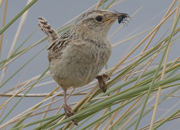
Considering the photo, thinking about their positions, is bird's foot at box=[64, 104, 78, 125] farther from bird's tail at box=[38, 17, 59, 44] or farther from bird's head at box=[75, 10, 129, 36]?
bird's tail at box=[38, 17, 59, 44]

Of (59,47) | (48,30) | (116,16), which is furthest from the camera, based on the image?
(48,30)

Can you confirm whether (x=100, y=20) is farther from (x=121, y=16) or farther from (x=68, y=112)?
(x=68, y=112)

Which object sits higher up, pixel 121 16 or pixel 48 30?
Result: pixel 48 30

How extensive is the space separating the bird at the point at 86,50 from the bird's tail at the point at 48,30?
55 cm

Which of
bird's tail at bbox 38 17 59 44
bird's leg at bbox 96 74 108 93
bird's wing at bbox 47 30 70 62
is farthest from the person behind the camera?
bird's tail at bbox 38 17 59 44

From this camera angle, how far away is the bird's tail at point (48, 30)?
10.6 feet

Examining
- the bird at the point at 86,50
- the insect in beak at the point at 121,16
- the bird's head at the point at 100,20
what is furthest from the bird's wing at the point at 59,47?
A: the insect in beak at the point at 121,16

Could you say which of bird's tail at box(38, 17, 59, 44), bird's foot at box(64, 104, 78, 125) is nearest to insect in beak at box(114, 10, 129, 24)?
bird's foot at box(64, 104, 78, 125)

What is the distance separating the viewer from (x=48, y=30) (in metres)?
3.26

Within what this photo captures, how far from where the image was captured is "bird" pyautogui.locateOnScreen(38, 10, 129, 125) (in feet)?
8.11

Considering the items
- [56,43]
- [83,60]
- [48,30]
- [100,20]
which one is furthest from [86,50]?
[48,30]

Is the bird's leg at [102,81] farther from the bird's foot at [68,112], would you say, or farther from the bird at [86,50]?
the bird's foot at [68,112]

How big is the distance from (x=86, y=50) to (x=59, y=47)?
355mm

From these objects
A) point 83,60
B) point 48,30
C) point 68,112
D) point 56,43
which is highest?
point 48,30
